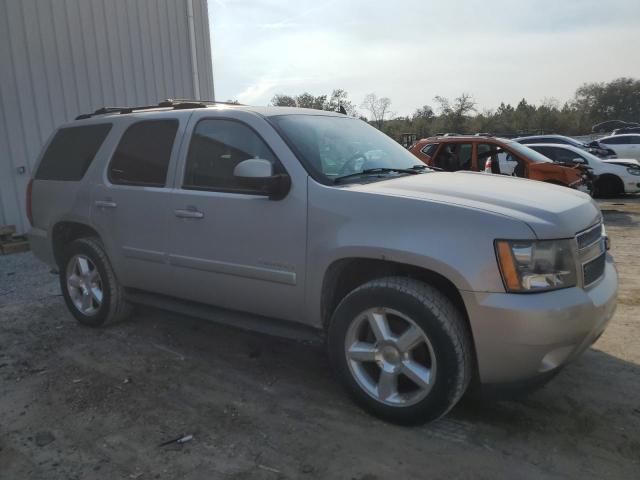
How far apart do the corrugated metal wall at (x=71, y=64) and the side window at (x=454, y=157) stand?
5508mm

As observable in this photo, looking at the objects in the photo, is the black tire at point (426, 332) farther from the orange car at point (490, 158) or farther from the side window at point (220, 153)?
the orange car at point (490, 158)

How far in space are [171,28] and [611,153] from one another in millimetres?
15891

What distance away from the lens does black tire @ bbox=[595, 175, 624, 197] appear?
1348 centimetres

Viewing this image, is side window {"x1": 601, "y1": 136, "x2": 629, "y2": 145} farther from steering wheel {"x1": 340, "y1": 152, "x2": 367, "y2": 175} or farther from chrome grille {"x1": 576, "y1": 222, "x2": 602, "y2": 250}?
steering wheel {"x1": 340, "y1": 152, "x2": 367, "y2": 175}

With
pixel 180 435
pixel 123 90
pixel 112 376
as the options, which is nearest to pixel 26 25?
pixel 123 90

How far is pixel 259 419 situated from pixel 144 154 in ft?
7.62

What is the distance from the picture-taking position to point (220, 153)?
375 cm

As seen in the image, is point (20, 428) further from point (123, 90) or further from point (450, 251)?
point (123, 90)

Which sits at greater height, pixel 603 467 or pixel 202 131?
pixel 202 131

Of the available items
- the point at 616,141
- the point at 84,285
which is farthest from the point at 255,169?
the point at 616,141

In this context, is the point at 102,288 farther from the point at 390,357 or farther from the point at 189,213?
the point at 390,357

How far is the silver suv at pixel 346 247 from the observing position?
2.66 metres

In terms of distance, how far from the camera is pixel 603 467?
2.57 metres

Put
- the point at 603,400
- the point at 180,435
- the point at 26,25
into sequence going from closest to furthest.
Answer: the point at 180,435, the point at 603,400, the point at 26,25
